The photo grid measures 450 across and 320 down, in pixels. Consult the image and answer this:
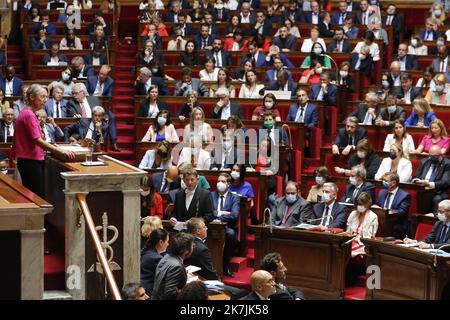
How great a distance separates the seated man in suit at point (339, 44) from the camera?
12.8 metres

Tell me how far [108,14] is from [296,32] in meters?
2.70

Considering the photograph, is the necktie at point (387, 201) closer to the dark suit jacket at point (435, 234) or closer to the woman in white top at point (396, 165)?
the woman in white top at point (396, 165)

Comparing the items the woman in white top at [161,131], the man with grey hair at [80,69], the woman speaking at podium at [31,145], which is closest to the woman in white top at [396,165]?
the woman in white top at [161,131]

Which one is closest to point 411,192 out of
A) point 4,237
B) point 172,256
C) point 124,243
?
point 172,256

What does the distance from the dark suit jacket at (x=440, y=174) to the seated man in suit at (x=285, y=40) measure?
13.8 ft

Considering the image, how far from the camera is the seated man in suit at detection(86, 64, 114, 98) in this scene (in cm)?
1161

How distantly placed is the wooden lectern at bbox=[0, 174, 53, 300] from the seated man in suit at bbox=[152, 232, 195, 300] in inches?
41.7

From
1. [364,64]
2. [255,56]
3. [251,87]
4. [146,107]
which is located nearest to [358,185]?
[251,87]

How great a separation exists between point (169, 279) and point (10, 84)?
642cm

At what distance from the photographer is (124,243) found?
533 cm

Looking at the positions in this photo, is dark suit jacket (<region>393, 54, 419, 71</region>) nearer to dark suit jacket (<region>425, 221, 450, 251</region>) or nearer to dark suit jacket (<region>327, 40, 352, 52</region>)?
dark suit jacket (<region>327, 40, 352, 52</region>)

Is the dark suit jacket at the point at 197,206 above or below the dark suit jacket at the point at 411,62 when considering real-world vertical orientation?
below

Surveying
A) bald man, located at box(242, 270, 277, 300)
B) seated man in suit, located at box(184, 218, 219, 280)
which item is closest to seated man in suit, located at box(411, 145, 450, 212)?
seated man in suit, located at box(184, 218, 219, 280)
